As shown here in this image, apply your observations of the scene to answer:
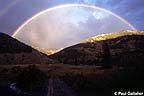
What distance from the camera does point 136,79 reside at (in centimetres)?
3259

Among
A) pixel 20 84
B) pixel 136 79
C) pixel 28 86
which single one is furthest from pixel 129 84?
pixel 20 84

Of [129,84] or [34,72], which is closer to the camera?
[129,84]

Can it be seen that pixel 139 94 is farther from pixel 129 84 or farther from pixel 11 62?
pixel 11 62

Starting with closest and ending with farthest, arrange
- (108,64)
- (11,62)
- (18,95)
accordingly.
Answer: (18,95)
(108,64)
(11,62)

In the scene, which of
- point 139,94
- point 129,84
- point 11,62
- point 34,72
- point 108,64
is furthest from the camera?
point 11,62

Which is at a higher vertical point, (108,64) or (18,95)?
(108,64)

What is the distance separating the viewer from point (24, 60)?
199250 mm

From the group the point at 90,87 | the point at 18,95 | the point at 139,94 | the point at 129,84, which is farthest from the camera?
the point at 90,87

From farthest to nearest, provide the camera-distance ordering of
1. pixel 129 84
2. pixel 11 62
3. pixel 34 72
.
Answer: pixel 11 62, pixel 34 72, pixel 129 84

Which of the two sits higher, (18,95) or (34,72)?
(34,72)

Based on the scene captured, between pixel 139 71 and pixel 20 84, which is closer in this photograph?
pixel 139 71

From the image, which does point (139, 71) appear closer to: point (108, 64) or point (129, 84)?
point (129, 84)

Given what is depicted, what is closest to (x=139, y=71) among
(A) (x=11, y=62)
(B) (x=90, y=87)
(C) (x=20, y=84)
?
(B) (x=90, y=87)

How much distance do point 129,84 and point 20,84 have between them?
20.7m
